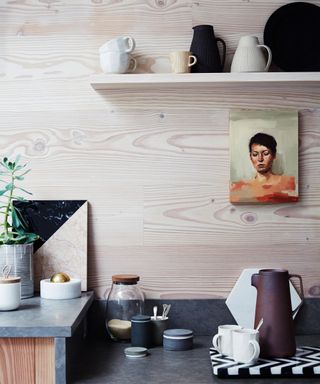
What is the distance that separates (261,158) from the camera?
91.3 inches

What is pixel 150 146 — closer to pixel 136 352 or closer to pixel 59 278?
pixel 59 278

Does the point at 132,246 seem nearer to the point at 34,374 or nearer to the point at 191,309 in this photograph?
the point at 191,309

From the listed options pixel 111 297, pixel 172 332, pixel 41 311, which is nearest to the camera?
pixel 41 311

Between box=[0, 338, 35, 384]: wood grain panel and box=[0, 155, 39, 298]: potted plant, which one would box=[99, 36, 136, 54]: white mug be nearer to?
box=[0, 155, 39, 298]: potted plant

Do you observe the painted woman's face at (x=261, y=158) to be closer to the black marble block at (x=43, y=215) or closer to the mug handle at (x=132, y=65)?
the mug handle at (x=132, y=65)

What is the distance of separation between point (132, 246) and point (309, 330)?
2.23 ft

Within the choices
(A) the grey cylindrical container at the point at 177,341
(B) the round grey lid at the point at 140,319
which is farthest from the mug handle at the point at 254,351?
(B) the round grey lid at the point at 140,319

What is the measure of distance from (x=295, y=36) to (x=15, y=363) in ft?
4.58

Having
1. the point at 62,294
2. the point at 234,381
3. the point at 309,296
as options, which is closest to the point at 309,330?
the point at 309,296

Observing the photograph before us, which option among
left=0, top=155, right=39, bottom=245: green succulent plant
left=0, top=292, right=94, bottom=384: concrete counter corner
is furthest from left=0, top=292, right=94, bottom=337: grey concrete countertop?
left=0, top=155, right=39, bottom=245: green succulent plant

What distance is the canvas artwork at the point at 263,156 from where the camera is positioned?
7.57ft

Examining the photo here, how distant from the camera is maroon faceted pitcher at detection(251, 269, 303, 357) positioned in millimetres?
1912

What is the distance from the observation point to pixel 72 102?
7.69ft

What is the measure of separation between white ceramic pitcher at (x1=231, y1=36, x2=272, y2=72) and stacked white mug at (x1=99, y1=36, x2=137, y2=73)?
0.35m
